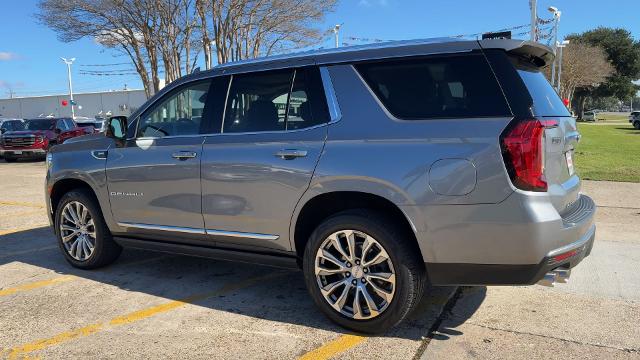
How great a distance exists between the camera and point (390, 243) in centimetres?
362

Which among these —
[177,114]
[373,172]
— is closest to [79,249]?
[177,114]

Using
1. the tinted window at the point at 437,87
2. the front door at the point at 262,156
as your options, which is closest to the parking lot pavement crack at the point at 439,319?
the front door at the point at 262,156

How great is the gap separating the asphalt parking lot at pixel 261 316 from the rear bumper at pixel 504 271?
0.49m

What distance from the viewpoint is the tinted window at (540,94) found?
11.5ft

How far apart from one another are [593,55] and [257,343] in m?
64.2

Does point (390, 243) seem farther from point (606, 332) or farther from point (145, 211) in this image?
point (145, 211)

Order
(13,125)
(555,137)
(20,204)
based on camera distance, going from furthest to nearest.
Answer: (13,125) → (20,204) → (555,137)

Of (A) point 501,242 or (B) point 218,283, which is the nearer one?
(A) point 501,242

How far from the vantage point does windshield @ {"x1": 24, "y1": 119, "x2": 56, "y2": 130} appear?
2242cm

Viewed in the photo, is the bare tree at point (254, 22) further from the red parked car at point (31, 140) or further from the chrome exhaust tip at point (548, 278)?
the chrome exhaust tip at point (548, 278)

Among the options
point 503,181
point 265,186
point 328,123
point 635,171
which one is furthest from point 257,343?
point 635,171

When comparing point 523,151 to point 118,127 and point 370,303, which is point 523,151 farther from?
point 118,127

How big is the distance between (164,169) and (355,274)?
195cm

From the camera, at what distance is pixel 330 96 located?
13.0ft
